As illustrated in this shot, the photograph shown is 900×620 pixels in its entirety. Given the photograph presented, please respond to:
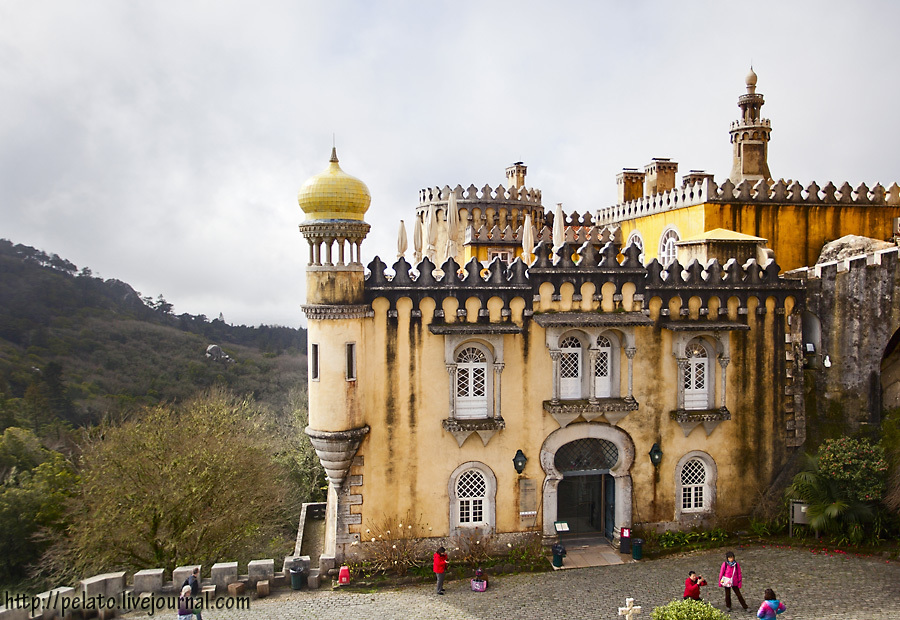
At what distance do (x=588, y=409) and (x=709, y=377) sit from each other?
3.66m

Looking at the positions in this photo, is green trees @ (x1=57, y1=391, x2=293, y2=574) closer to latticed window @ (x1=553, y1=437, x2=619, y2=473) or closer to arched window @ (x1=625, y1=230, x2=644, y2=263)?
latticed window @ (x1=553, y1=437, x2=619, y2=473)

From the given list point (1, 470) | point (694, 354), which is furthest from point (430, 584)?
point (1, 470)

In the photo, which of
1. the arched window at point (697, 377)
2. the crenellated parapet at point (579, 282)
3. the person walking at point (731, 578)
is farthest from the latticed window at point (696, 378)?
the person walking at point (731, 578)

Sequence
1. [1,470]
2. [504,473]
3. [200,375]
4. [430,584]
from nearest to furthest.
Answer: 1. [430,584]
2. [504,473]
3. [1,470]
4. [200,375]

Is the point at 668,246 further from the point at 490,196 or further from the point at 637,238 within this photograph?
the point at 490,196

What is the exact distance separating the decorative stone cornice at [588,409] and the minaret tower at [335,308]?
483cm

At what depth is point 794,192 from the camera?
23750mm

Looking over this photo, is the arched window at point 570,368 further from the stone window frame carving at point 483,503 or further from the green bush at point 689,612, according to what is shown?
the green bush at point 689,612

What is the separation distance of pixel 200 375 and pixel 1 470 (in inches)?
1067

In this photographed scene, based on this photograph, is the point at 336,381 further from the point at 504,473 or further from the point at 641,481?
the point at 641,481

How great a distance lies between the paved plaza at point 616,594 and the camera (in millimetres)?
14773

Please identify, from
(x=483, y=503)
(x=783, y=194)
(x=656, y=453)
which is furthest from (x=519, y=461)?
(x=783, y=194)

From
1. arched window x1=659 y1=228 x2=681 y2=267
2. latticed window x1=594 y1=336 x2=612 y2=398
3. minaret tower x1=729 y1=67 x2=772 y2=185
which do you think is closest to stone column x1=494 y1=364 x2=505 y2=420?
latticed window x1=594 y1=336 x2=612 y2=398

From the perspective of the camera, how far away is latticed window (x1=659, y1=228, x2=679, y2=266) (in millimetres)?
25375
